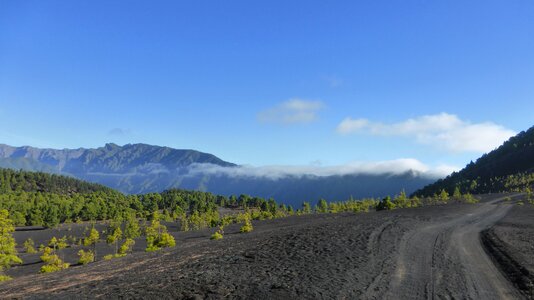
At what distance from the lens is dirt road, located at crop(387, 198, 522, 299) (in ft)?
51.1

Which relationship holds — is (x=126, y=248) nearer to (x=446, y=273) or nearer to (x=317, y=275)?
(x=317, y=275)

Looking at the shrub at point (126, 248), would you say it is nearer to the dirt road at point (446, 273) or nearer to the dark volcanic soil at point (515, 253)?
the dirt road at point (446, 273)

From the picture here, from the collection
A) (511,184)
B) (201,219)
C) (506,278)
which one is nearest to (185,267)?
(506,278)

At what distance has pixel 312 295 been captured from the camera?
15.7 metres

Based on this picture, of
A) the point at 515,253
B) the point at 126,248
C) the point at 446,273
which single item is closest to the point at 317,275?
the point at 446,273

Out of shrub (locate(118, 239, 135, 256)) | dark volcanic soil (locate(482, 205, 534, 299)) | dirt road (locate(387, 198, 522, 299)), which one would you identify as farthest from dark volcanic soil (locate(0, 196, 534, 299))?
shrub (locate(118, 239, 135, 256))

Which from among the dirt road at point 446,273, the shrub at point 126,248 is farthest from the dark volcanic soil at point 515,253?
the shrub at point 126,248

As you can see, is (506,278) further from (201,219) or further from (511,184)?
(511,184)

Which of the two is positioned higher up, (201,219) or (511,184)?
(511,184)

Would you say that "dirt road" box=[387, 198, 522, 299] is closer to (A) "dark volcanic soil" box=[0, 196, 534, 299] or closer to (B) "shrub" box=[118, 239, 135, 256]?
(A) "dark volcanic soil" box=[0, 196, 534, 299]

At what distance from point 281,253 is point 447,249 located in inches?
453

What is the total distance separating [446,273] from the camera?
740 inches

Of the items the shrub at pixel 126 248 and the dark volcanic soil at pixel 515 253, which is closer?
the dark volcanic soil at pixel 515 253

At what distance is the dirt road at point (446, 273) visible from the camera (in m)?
15.6
